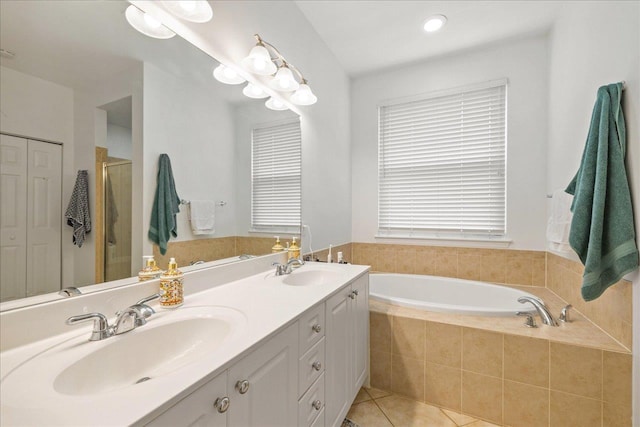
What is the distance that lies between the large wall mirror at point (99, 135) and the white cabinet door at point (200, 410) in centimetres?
58

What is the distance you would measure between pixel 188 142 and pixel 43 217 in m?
0.62

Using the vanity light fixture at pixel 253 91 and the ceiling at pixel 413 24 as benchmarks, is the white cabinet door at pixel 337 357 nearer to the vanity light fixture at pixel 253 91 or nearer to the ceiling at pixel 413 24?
the vanity light fixture at pixel 253 91

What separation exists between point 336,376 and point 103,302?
1047mm

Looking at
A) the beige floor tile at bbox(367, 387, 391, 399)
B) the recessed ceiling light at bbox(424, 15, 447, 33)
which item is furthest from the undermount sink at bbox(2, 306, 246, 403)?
the recessed ceiling light at bbox(424, 15, 447, 33)

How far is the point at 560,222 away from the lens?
6.00ft

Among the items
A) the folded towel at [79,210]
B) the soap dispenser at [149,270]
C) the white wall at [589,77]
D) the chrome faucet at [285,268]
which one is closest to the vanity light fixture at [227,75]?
the folded towel at [79,210]

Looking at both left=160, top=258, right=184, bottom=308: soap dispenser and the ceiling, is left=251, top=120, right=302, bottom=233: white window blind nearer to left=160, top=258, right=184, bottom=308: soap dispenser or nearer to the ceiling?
left=160, top=258, right=184, bottom=308: soap dispenser

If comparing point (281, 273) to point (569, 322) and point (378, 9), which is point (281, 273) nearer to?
point (569, 322)

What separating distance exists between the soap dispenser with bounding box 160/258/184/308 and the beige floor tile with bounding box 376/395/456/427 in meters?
1.43

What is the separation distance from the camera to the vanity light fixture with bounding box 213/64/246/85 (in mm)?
1434

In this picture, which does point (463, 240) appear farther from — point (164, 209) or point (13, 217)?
point (13, 217)

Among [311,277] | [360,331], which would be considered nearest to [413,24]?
[311,277]

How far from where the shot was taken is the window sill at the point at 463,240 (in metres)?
2.54

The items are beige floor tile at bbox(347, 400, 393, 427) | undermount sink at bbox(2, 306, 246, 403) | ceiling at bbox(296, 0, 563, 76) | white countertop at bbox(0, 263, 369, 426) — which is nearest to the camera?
white countertop at bbox(0, 263, 369, 426)
